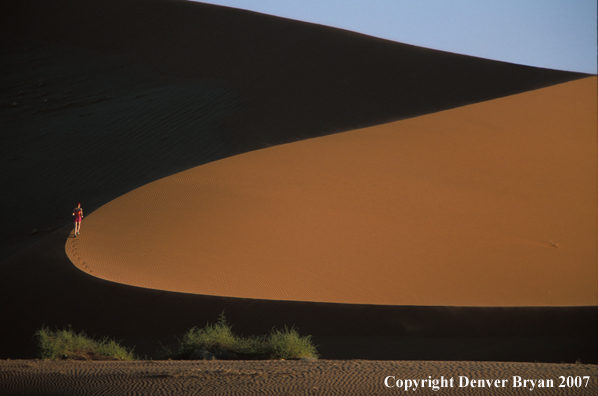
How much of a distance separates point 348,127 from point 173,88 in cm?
832

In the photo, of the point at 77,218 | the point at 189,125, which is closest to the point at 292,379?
the point at 77,218

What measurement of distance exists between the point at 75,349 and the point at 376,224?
648 cm

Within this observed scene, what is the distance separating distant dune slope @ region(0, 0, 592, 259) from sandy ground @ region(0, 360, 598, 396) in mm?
6179

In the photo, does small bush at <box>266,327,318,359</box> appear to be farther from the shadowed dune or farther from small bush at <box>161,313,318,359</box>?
the shadowed dune

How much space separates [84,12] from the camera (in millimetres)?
29062

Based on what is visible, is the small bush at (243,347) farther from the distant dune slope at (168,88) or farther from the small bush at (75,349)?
the distant dune slope at (168,88)

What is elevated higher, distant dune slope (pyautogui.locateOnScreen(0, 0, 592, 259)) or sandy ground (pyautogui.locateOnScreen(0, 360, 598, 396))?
distant dune slope (pyautogui.locateOnScreen(0, 0, 592, 259))

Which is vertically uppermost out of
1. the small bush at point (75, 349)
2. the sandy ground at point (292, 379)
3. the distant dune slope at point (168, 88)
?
the distant dune slope at point (168, 88)

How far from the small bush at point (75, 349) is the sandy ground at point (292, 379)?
0.69m

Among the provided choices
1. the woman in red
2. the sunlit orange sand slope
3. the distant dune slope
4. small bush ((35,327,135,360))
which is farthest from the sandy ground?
the distant dune slope

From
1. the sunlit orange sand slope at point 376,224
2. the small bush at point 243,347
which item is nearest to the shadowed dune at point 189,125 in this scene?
the sunlit orange sand slope at point 376,224

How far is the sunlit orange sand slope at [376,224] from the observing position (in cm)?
888

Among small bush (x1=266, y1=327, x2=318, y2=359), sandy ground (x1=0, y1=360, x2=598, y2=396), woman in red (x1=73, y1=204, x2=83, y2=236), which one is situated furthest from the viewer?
woman in red (x1=73, y1=204, x2=83, y2=236)

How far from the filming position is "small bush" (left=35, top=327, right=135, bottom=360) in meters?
6.44
